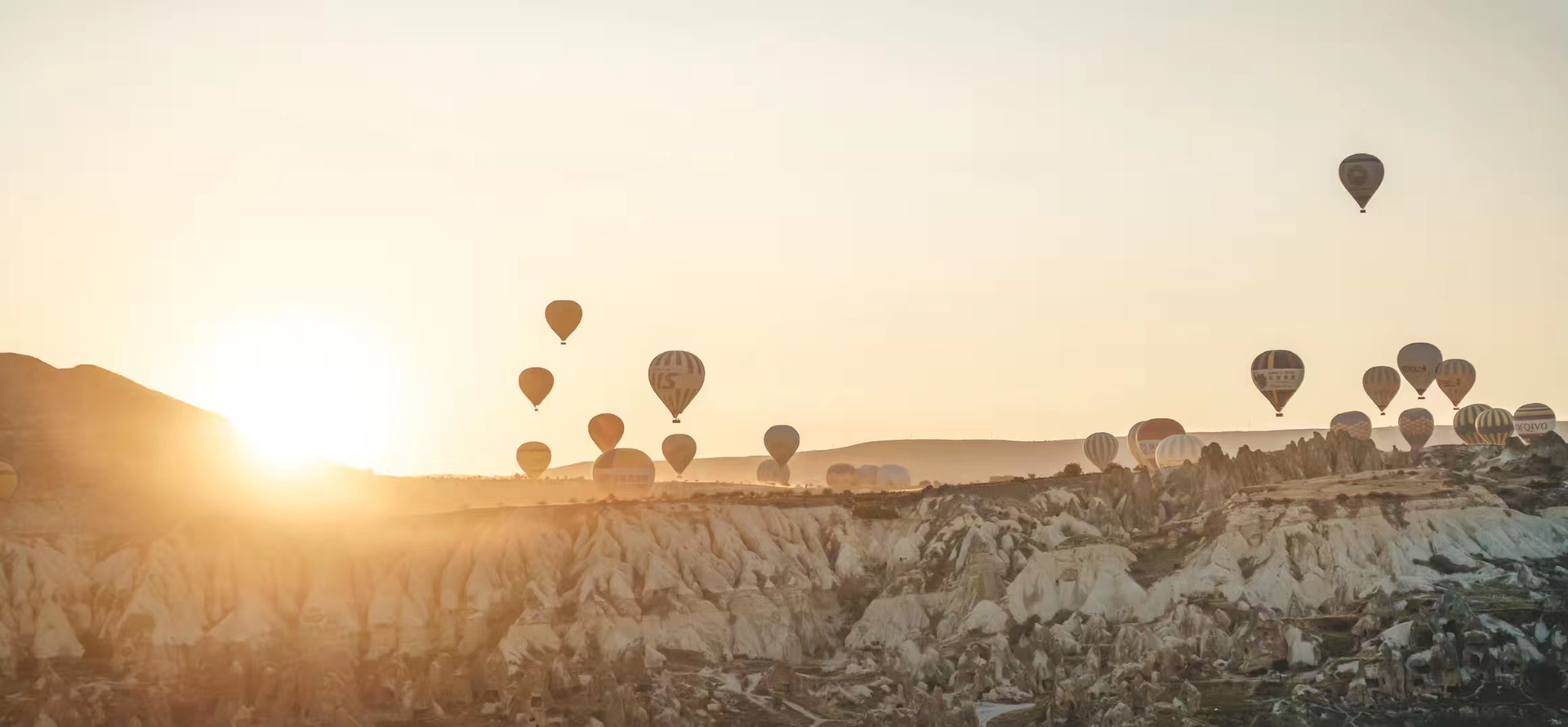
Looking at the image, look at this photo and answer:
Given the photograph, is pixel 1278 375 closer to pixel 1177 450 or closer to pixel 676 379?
pixel 1177 450

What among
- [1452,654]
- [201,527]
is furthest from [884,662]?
[201,527]

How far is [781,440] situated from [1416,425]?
181 feet

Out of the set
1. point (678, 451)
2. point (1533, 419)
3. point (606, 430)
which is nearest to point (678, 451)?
point (678, 451)

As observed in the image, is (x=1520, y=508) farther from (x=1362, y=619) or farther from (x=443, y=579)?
(x=443, y=579)

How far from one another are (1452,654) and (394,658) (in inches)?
1880

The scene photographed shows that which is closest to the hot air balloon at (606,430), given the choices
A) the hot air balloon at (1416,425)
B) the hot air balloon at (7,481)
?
the hot air balloon at (7,481)

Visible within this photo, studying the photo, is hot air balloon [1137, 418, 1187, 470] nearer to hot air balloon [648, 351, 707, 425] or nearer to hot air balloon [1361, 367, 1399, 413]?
hot air balloon [1361, 367, 1399, 413]

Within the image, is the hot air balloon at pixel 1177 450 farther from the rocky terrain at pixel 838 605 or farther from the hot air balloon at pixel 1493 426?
the hot air balloon at pixel 1493 426

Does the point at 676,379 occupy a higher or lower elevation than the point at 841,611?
higher

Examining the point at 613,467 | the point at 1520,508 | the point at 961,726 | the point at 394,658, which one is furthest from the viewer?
the point at 613,467

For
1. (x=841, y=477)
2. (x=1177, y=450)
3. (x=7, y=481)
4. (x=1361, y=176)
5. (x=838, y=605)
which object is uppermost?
(x=1361, y=176)

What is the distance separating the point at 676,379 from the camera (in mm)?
135750

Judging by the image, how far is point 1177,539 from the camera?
107562 mm

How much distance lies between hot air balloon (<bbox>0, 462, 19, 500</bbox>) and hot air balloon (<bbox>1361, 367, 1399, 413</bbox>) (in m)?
104
